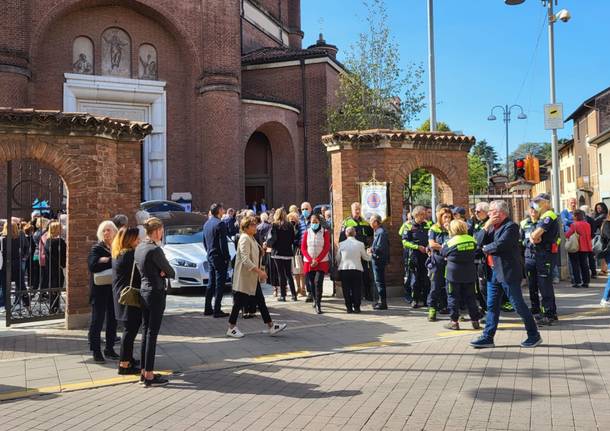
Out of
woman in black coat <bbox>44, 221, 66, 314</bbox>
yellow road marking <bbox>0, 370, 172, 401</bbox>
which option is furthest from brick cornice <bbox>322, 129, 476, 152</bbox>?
yellow road marking <bbox>0, 370, 172, 401</bbox>

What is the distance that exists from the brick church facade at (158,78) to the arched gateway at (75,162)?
580 inches

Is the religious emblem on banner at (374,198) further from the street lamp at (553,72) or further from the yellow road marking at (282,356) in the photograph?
the street lamp at (553,72)

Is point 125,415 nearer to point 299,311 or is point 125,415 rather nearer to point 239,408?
point 239,408

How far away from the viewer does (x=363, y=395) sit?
5453 millimetres

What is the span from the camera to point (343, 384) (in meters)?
5.86

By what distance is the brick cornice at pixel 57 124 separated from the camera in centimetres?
858

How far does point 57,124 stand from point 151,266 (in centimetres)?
416

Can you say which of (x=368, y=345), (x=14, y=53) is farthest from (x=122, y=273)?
(x=14, y=53)

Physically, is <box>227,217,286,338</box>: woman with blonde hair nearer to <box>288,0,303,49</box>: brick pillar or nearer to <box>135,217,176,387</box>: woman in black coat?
<box>135,217,176,387</box>: woman in black coat

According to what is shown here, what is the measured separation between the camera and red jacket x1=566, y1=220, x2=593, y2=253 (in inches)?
516

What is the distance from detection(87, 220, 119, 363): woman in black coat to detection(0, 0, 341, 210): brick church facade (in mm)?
17150

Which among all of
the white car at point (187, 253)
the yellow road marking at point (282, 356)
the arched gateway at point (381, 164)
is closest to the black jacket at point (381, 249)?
the arched gateway at point (381, 164)

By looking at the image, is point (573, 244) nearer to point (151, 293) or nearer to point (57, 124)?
point (151, 293)

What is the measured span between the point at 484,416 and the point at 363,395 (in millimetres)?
1187
